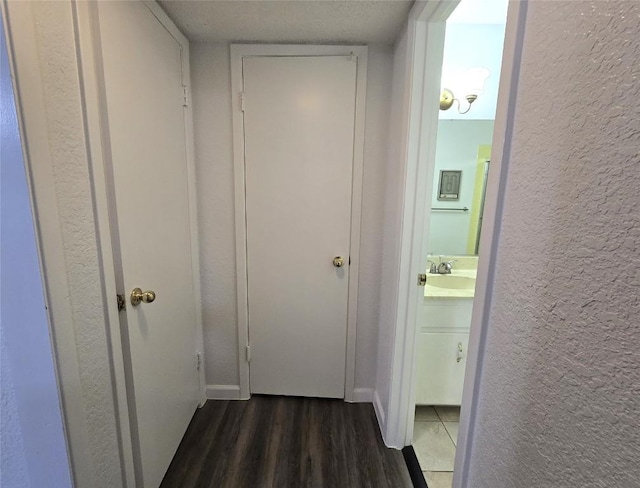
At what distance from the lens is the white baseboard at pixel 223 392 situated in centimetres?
189

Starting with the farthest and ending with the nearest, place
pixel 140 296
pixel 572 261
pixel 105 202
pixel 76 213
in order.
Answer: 1. pixel 140 296
2. pixel 105 202
3. pixel 76 213
4. pixel 572 261

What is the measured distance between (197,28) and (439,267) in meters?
1.92

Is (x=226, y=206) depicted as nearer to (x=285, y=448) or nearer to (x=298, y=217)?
(x=298, y=217)

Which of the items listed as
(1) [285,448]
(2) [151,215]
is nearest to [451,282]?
(1) [285,448]

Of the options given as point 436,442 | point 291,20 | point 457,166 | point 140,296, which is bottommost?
point 436,442

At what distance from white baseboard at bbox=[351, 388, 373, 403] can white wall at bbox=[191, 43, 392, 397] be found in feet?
0.07

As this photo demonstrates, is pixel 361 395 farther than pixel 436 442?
Yes

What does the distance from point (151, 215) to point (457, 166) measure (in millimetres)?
1774

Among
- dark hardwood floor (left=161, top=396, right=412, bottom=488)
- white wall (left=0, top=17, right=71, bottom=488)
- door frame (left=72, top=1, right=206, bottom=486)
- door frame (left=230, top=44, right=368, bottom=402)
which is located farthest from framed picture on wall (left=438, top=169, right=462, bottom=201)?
white wall (left=0, top=17, right=71, bottom=488)

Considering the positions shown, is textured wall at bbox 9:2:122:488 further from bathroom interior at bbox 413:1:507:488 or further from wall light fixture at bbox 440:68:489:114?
wall light fixture at bbox 440:68:489:114

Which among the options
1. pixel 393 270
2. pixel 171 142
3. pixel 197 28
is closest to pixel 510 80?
pixel 393 270

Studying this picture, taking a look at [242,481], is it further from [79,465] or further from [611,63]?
[611,63]

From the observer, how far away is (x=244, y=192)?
1.66m

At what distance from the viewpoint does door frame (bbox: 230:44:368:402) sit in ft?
5.05
